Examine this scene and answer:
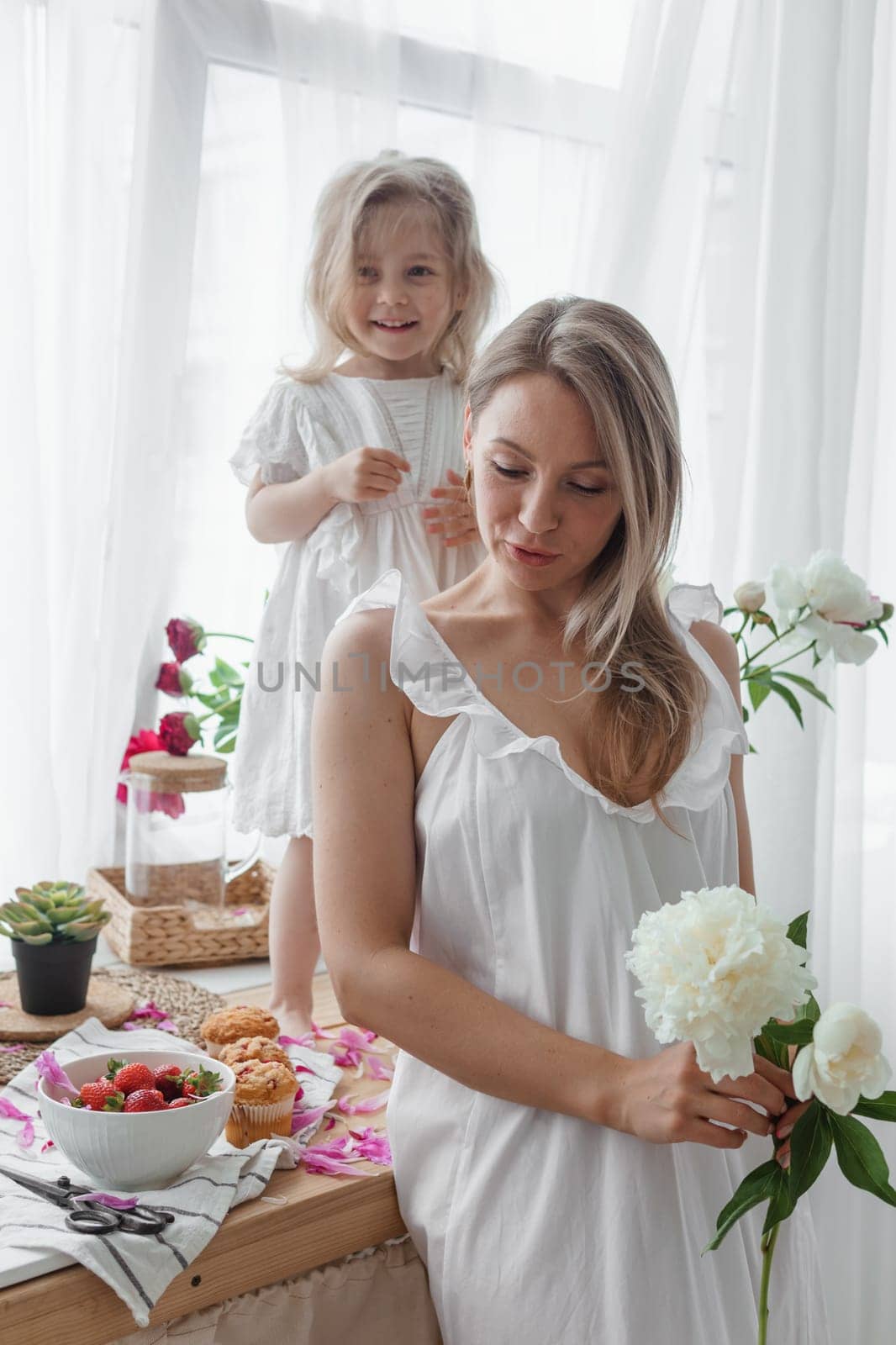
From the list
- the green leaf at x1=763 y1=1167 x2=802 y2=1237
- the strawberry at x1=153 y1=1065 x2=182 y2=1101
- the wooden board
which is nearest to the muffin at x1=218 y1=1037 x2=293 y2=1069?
the strawberry at x1=153 y1=1065 x2=182 y2=1101

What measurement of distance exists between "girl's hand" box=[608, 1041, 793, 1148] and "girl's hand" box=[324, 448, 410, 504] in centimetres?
73

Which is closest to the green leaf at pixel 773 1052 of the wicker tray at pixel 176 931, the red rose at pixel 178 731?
the wicker tray at pixel 176 931

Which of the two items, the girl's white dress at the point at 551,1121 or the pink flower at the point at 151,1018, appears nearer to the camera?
the girl's white dress at the point at 551,1121

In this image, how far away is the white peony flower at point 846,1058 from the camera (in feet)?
2.76

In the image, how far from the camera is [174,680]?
6.05 ft

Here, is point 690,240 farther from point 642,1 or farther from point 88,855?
point 88,855

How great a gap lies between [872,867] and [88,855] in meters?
1.16

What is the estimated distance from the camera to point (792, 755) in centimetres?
191

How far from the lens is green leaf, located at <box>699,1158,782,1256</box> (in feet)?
3.06

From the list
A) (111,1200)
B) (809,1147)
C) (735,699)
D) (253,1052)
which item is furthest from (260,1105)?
(735,699)

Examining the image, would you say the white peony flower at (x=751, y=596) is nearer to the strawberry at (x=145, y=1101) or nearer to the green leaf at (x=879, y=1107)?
the green leaf at (x=879, y=1107)

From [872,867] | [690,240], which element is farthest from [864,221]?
[872,867]

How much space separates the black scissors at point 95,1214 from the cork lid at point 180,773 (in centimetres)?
77

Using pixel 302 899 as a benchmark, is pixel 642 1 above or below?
above
